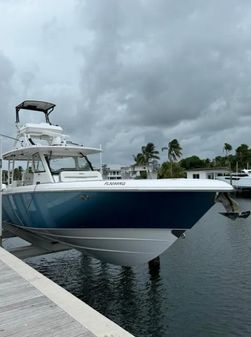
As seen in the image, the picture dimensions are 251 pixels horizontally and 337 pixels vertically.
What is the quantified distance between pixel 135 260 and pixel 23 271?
12.1 ft

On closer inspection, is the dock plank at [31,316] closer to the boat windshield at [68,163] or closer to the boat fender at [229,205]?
the boat fender at [229,205]

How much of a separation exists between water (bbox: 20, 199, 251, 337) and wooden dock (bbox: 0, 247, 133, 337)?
3272 millimetres

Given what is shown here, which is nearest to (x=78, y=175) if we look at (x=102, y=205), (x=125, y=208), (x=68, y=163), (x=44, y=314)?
(x=68, y=163)

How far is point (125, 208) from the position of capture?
9.03 m

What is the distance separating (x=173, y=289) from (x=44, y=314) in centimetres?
673

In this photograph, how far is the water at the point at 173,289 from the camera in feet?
28.4

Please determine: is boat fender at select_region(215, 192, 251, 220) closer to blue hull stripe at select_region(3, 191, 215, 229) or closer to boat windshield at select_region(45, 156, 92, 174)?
blue hull stripe at select_region(3, 191, 215, 229)

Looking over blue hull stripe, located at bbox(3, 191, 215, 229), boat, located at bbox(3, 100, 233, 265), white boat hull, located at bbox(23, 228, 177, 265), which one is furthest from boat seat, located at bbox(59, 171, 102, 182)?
white boat hull, located at bbox(23, 228, 177, 265)

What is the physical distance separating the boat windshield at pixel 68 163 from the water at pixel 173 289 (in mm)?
3266

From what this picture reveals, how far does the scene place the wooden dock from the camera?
431 cm

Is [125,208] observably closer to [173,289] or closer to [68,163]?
[68,163]

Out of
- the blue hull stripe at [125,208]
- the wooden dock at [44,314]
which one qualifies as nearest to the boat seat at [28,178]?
the blue hull stripe at [125,208]

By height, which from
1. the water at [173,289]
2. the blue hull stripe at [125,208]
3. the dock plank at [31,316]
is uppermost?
the blue hull stripe at [125,208]

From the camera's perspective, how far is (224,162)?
9238 centimetres
